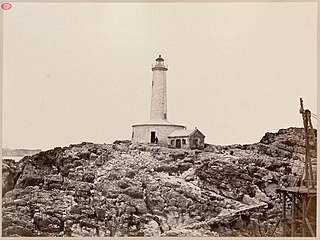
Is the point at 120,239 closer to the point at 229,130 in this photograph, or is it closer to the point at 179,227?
the point at 179,227

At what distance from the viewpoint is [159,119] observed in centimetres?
246

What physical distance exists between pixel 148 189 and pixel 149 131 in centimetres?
24

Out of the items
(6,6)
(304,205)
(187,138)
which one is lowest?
(304,205)

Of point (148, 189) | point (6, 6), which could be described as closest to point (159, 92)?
point (148, 189)

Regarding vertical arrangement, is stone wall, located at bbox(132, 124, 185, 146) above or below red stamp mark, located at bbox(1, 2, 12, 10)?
below

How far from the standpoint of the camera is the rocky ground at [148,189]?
2455 mm

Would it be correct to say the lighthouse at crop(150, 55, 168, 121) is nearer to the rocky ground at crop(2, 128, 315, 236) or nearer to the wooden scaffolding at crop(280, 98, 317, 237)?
the rocky ground at crop(2, 128, 315, 236)

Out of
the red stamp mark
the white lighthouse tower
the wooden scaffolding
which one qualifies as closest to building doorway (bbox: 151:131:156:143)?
the white lighthouse tower

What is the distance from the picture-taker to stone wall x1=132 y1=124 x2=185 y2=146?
→ 2463mm

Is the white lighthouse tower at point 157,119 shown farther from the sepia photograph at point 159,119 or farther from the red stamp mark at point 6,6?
the red stamp mark at point 6,6

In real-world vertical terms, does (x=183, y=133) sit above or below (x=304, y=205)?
above

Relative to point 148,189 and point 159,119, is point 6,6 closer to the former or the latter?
point 159,119

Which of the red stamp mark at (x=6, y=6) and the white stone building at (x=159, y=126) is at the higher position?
the red stamp mark at (x=6, y=6)

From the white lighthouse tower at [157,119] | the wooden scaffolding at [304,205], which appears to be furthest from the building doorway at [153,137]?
the wooden scaffolding at [304,205]
